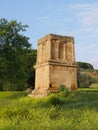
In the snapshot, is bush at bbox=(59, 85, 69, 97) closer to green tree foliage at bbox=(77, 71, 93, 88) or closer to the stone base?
the stone base

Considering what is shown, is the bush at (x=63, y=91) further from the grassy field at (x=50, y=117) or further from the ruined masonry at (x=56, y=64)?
the grassy field at (x=50, y=117)

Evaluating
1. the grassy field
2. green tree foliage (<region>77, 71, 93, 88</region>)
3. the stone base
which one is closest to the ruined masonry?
the stone base

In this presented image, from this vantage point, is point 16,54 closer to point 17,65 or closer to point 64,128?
point 17,65

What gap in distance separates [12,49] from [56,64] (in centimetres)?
651

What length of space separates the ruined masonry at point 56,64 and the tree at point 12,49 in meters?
4.42

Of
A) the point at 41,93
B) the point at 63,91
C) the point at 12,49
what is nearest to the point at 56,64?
the point at 63,91

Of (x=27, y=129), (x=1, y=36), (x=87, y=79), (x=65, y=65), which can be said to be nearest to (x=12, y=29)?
(x=1, y=36)

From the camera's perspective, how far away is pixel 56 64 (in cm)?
2677

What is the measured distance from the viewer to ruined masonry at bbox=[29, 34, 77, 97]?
2658 centimetres

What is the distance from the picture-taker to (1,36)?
813 inches

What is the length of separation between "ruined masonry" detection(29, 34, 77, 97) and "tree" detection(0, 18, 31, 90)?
4.42 metres

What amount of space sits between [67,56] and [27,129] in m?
20.2

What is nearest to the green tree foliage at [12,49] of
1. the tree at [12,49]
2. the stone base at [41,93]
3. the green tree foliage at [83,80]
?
the tree at [12,49]

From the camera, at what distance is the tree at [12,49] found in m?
21.0
